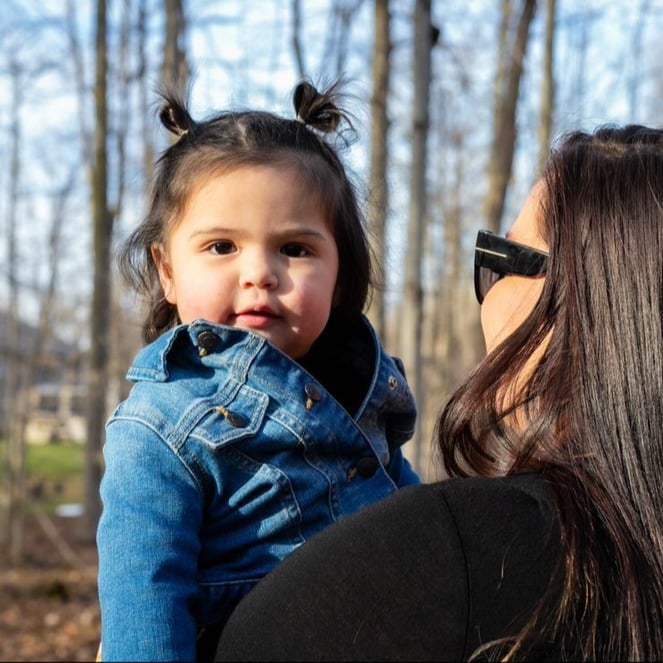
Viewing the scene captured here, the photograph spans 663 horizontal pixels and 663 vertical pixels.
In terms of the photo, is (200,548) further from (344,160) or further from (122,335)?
(122,335)

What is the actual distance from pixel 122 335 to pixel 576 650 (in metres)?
19.6

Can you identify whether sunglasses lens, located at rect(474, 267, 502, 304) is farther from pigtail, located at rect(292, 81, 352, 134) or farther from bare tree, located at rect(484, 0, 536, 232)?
bare tree, located at rect(484, 0, 536, 232)

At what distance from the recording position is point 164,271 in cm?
192

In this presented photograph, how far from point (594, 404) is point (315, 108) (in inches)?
43.4

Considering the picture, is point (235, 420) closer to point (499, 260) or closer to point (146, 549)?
point (146, 549)

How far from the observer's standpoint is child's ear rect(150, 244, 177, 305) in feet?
6.18

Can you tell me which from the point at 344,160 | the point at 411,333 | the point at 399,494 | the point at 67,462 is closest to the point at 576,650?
the point at 399,494

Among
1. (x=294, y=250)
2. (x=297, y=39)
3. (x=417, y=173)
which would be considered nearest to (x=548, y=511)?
(x=294, y=250)

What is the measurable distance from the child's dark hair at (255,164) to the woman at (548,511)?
0.59 meters

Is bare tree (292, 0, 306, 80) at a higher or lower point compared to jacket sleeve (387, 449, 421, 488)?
higher

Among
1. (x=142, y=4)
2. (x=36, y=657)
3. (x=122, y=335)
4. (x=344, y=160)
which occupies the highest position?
(x=142, y=4)

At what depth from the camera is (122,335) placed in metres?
20.0

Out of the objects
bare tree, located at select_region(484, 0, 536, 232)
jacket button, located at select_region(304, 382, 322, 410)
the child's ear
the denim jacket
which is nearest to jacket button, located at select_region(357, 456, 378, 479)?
the denim jacket

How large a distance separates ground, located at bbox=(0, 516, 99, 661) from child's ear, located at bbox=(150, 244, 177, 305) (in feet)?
19.6
